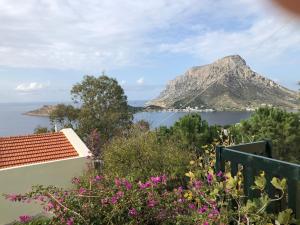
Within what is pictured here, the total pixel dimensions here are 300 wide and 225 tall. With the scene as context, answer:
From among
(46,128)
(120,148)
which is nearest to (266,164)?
(120,148)

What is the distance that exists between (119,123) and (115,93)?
315 cm

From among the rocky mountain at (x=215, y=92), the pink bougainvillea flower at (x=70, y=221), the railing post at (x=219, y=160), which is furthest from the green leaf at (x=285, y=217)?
the rocky mountain at (x=215, y=92)

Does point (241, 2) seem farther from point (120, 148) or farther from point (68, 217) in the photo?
point (120, 148)

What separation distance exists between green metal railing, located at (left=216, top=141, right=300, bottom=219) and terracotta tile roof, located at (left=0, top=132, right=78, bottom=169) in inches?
432

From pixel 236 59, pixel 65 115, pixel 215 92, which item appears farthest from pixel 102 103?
pixel 236 59

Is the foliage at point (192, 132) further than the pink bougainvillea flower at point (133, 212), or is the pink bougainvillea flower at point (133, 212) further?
the foliage at point (192, 132)

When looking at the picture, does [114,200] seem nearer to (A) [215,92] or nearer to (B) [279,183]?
(B) [279,183]

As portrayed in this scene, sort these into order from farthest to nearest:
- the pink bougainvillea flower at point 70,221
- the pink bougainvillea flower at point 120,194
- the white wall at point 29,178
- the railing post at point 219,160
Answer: the white wall at point 29,178 → the pink bougainvillea flower at point 120,194 → the pink bougainvillea flower at point 70,221 → the railing post at point 219,160

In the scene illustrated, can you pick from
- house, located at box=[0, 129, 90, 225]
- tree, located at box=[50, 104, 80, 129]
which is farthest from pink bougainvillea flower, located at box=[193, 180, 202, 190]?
tree, located at box=[50, 104, 80, 129]

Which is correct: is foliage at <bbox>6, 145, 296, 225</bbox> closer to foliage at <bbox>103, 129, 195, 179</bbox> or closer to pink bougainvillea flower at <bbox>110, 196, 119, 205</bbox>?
pink bougainvillea flower at <bbox>110, 196, 119, 205</bbox>

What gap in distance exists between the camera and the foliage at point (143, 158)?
12.2 meters

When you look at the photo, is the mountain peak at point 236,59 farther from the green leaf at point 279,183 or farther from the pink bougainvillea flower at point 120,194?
the pink bougainvillea flower at point 120,194

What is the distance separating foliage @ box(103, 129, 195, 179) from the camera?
12164 millimetres

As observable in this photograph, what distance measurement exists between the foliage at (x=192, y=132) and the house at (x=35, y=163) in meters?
4.04
